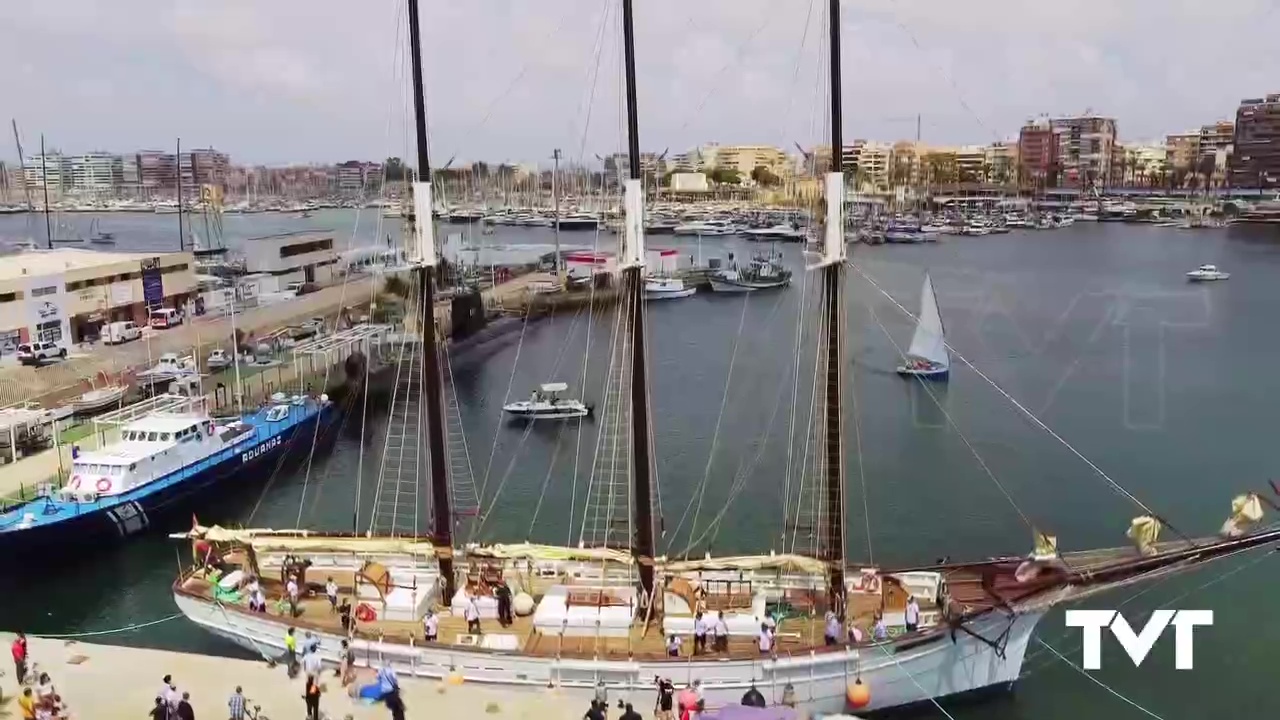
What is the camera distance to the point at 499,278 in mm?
64188

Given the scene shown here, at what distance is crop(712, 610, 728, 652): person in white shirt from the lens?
12578 millimetres

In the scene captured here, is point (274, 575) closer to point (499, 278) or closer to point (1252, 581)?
point (1252, 581)

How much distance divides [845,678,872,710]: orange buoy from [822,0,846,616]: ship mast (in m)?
1.06

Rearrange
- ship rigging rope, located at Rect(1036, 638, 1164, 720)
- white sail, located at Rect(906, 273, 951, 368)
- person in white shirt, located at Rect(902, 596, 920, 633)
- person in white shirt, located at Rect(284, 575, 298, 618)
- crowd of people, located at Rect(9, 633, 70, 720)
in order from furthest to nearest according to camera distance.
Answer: white sail, located at Rect(906, 273, 951, 368) < ship rigging rope, located at Rect(1036, 638, 1164, 720) < person in white shirt, located at Rect(284, 575, 298, 618) < person in white shirt, located at Rect(902, 596, 920, 633) < crowd of people, located at Rect(9, 633, 70, 720)

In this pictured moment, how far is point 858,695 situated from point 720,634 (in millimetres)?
1851

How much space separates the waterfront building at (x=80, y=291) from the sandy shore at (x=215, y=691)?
2646 cm

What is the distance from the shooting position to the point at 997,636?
13.0m

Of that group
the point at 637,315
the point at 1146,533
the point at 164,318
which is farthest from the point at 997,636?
the point at 164,318

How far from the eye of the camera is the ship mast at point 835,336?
1330cm

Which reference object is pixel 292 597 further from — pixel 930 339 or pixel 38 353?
pixel 930 339

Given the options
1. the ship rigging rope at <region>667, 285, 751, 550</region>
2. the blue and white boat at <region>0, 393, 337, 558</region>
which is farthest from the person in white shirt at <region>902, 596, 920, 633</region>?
the blue and white boat at <region>0, 393, 337, 558</region>

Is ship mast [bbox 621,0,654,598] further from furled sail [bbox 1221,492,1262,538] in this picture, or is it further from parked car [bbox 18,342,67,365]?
parked car [bbox 18,342,67,365]

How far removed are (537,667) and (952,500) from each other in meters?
Answer: 14.1

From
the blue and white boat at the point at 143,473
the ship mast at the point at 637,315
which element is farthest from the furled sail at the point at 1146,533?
the blue and white boat at the point at 143,473
